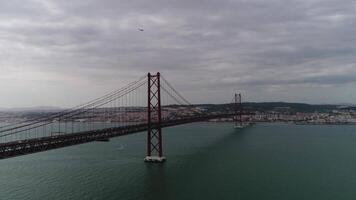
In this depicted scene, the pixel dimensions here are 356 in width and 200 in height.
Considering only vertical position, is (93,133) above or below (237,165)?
above

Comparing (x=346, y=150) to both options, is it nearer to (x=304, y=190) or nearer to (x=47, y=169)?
(x=304, y=190)

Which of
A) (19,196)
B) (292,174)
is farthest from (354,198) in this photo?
(19,196)

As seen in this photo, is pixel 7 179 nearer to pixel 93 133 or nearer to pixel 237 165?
pixel 93 133

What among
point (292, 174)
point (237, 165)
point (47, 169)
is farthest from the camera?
point (237, 165)

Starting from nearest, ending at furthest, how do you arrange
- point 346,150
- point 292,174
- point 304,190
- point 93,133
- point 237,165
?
1. point 304,190
2. point 93,133
3. point 292,174
4. point 237,165
5. point 346,150

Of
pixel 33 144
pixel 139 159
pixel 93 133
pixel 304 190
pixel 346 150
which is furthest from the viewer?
pixel 346 150

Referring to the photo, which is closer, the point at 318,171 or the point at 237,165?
the point at 318,171

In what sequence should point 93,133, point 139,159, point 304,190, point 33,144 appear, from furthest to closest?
1. point 139,159
2. point 93,133
3. point 304,190
4. point 33,144

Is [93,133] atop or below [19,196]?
atop

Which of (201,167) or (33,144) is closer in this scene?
(33,144)
